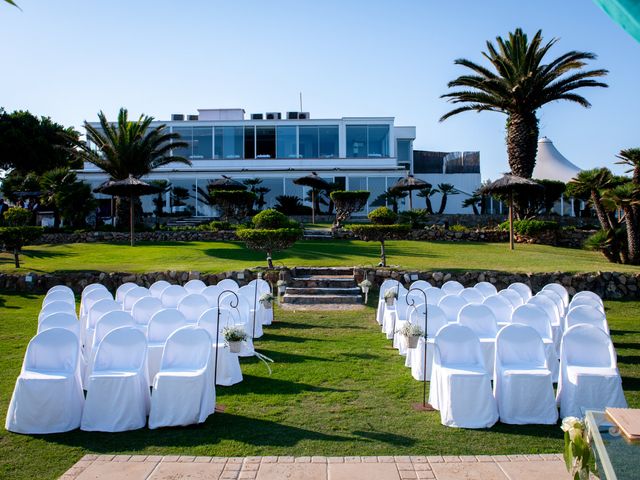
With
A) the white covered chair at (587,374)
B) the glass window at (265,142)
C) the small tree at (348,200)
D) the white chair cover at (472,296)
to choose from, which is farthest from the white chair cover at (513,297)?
the glass window at (265,142)

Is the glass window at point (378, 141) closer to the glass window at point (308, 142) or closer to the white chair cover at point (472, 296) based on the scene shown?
the glass window at point (308, 142)

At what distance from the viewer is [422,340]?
8469mm

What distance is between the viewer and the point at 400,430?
6246 millimetres

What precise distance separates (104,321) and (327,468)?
440 centimetres

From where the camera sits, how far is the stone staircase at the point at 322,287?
15.7 metres

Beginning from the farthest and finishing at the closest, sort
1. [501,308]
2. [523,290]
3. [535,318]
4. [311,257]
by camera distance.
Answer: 1. [311,257]
2. [523,290]
3. [501,308]
4. [535,318]

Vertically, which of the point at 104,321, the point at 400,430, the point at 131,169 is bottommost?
the point at 400,430

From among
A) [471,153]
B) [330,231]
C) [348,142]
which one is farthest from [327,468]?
[471,153]

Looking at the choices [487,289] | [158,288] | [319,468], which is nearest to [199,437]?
[319,468]

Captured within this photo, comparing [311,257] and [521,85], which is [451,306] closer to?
[311,257]

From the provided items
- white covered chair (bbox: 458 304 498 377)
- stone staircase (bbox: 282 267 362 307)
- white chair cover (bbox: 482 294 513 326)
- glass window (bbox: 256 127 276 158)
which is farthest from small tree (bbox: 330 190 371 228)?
white covered chair (bbox: 458 304 498 377)

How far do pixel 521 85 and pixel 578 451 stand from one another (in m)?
23.3

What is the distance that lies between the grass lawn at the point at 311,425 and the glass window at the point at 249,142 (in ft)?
98.9

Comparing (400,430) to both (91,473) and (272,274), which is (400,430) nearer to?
(91,473)
